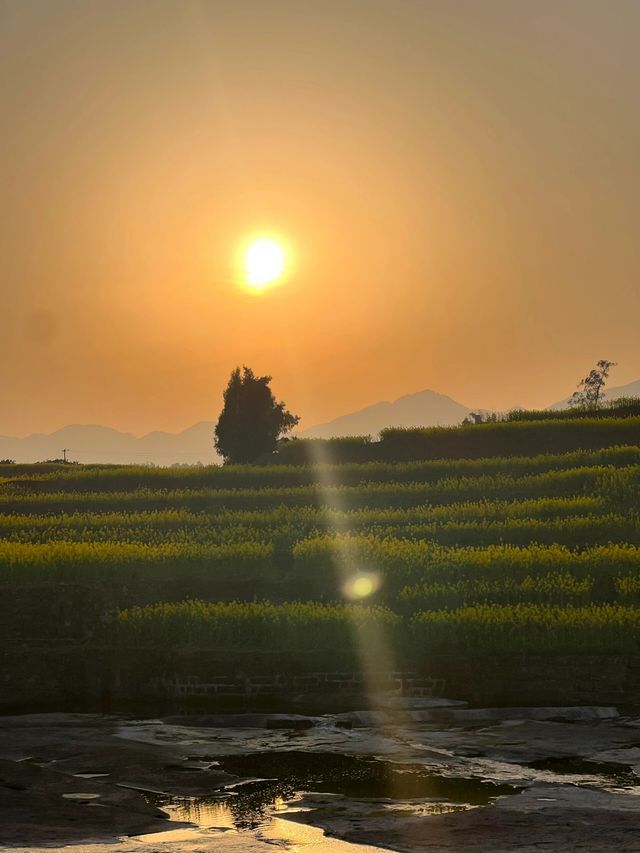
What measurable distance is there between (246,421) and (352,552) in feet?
143

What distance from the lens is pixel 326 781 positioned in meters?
9.30

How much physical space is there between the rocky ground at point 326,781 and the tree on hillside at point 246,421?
4764 centimetres

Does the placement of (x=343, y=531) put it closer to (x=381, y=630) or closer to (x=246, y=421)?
(x=381, y=630)

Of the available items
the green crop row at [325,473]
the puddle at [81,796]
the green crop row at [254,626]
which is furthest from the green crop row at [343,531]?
the puddle at [81,796]

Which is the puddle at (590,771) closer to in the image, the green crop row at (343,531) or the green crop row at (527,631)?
the green crop row at (527,631)

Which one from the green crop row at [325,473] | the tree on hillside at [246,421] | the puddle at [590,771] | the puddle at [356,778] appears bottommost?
the puddle at [590,771]

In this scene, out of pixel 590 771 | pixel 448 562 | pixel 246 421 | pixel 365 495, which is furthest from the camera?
pixel 246 421

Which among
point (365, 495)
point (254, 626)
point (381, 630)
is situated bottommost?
point (381, 630)

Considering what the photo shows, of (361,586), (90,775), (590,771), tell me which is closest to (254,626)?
(361,586)

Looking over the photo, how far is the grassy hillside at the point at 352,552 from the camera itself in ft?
55.5

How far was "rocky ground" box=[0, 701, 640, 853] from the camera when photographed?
7.25 metres

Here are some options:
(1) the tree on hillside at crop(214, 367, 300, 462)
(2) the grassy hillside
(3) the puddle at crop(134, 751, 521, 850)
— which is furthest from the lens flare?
(1) the tree on hillside at crop(214, 367, 300, 462)

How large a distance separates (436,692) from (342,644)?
181 cm

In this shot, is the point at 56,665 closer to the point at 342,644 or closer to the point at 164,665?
the point at 164,665
